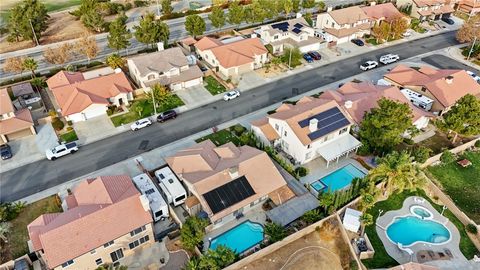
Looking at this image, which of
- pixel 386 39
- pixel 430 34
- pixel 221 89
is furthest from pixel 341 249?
pixel 430 34

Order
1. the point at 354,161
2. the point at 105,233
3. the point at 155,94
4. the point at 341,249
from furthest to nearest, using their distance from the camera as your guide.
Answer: the point at 155,94 < the point at 354,161 < the point at 341,249 < the point at 105,233

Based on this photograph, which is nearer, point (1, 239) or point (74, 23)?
point (1, 239)

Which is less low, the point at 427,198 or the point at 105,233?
the point at 105,233

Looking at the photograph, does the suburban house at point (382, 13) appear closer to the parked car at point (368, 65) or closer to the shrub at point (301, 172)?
the parked car at point (368, 65)

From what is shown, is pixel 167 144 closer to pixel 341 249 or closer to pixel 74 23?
pixel 341 249

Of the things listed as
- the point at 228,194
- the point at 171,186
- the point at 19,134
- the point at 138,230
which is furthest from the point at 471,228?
the point at 19,134

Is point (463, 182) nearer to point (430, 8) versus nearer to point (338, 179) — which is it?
point (338, 179)

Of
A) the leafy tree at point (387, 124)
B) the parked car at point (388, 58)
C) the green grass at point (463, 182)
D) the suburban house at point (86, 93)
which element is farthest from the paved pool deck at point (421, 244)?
the suburban house at point (86, 93)
